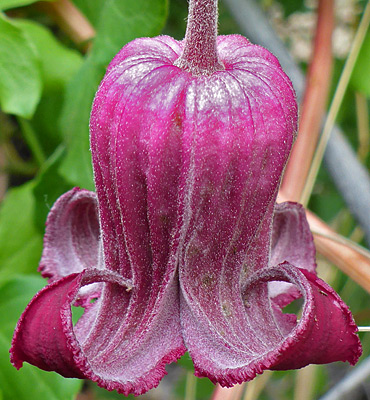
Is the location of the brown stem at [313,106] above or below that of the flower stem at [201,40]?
below

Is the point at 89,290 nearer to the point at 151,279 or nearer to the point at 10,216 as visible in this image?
the point at 151,279

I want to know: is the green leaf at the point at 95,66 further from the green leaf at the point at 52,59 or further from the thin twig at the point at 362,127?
the thin twig at the point at 362,127

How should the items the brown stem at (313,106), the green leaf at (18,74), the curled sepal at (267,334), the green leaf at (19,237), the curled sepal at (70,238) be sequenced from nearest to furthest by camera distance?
the curled sepal at (267,334), the curled sepal at (70,238), the green leaf at (18,74), the brown stem at (313,106), the green leaf at (19,237)

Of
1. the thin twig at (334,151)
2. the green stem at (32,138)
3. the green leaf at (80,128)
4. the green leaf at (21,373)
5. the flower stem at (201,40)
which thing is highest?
the flower stem at (201,40)

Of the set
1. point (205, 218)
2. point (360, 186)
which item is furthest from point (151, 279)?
point (360, 186)

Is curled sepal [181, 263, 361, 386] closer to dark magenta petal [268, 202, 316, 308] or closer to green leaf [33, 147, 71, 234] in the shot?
dark magenta petal [268, 202, 316, 308]

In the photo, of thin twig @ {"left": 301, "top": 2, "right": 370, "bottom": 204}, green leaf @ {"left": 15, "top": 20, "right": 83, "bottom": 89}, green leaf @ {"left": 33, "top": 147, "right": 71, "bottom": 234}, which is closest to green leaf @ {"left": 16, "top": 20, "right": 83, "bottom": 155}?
green leaf @ {"left": 15, "top": 20, "right": 83, "bottom": 89}

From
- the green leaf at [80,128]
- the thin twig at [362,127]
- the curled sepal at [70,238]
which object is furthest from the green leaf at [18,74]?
the thin twig at [362,127]
